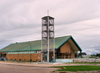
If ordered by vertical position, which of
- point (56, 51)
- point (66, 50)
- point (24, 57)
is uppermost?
point (66, 50)

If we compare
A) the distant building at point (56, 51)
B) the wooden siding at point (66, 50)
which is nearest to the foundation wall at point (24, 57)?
the distant building at point (56, 51)

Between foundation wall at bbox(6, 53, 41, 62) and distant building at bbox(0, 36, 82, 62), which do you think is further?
foundation wall at bbox(6, 53, 41, 62)

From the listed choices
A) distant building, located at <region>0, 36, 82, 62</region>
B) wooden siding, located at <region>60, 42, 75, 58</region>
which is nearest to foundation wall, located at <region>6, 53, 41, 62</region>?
distant building, located at <region>0, 36, 82, 62</region>

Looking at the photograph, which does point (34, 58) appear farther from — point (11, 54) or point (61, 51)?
point (11, 54)

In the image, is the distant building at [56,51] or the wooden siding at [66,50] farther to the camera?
the wooden siding at [66,50]

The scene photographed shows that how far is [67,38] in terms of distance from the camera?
185ft

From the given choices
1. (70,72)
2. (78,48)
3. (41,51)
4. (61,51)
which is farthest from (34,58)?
(70,72)

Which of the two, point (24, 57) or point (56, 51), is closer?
point (56, 51)

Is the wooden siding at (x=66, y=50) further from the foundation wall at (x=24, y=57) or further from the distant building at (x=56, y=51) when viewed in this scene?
the foundation wall at (x=24, y=57)

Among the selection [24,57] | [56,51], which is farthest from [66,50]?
[24,57]

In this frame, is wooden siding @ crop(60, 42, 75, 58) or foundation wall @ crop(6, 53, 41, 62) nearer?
foundation wall @ crop(6, 53, 41, 62)

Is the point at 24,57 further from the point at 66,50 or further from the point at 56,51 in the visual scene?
the point at 66,50

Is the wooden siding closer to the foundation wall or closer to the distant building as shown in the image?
the distant building

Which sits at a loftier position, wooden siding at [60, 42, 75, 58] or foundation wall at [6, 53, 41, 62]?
wooden siding at [60, 42, 75, 58]
